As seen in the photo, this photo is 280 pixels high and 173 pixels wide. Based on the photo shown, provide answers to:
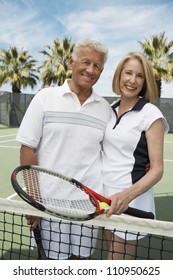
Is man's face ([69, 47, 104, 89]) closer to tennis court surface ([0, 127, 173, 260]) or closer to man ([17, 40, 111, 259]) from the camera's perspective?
man ([17, 40, 111, 259])

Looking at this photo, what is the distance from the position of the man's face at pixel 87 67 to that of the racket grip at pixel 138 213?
0.64 metres

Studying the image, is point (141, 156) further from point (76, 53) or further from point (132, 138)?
point (76, 53)

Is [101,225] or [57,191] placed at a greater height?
[57,191]

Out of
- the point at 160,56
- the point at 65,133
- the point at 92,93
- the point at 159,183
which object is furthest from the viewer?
the point at 160,56

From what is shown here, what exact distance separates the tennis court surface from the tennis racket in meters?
0.07

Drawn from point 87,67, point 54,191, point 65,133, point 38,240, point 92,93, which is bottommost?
point 38,240

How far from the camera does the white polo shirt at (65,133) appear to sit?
161 centimetres

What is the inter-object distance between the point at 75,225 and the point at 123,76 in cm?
80

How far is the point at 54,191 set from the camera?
166cm

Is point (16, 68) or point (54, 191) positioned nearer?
point (54, 191)

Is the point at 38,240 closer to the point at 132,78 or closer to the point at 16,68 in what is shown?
the point at 132,78

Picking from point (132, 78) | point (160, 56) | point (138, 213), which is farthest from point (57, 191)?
point (160, 56)

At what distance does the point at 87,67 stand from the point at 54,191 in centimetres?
63

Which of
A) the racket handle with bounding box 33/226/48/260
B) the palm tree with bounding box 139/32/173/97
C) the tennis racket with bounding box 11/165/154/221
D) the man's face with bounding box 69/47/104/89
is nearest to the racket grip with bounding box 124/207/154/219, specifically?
the tennis racket with bounding box 11/165/154/221
